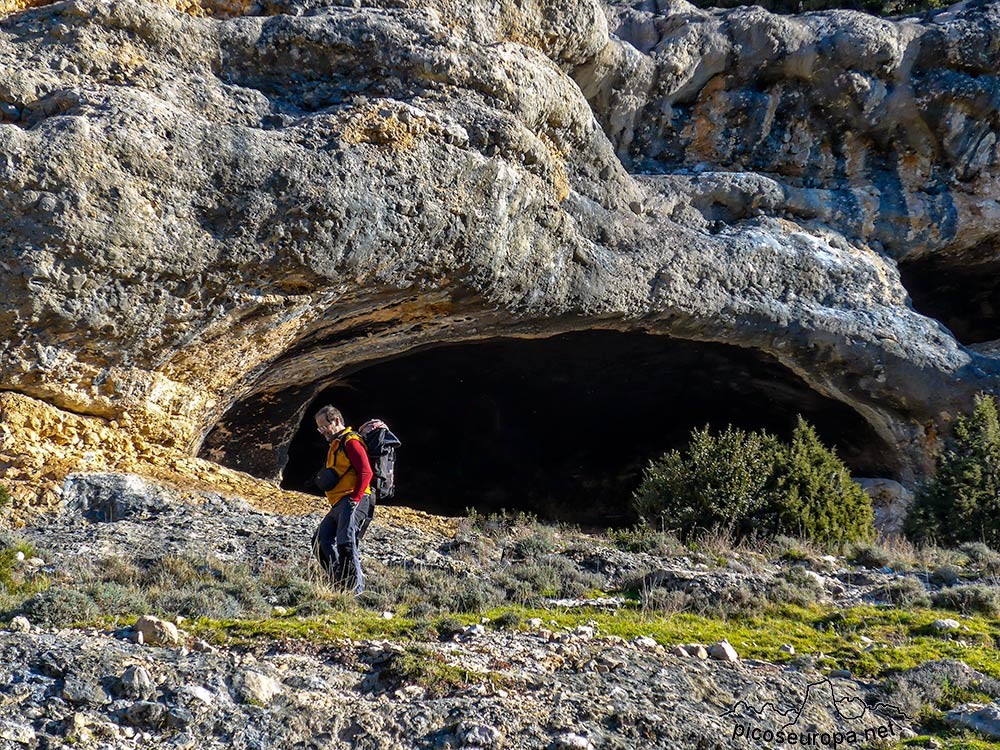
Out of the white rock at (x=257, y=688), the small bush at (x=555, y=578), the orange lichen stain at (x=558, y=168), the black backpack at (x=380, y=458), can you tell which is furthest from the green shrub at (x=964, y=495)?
the white rock at (x=257, y=688)

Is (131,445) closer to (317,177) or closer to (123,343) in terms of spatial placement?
(123,343)

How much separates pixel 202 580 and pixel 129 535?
140cm

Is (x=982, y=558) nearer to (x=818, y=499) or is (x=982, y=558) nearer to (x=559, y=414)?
(x=818, y=499)

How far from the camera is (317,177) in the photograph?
9211mm

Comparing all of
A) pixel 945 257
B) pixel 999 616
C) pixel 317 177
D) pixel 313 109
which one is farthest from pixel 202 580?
pixel 945 257

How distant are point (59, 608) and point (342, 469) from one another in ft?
6.64

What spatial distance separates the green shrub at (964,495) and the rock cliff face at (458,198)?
2.85ft

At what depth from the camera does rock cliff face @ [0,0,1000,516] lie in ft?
28.8

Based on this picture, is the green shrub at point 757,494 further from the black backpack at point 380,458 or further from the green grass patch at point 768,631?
the black backpack at point 380,458

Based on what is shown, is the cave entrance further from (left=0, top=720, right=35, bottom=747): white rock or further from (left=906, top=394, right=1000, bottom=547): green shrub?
(left=0, top=720, right=35, bottom=747): white rock

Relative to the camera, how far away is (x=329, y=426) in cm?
745

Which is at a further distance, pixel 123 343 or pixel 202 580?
pixel 123 343

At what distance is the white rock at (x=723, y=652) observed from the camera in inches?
250

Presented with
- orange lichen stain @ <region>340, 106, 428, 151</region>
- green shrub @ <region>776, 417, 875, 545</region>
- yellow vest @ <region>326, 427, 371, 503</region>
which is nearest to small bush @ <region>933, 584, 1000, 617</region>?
green shrub @ <region>776, 417, 875, 545</region>
